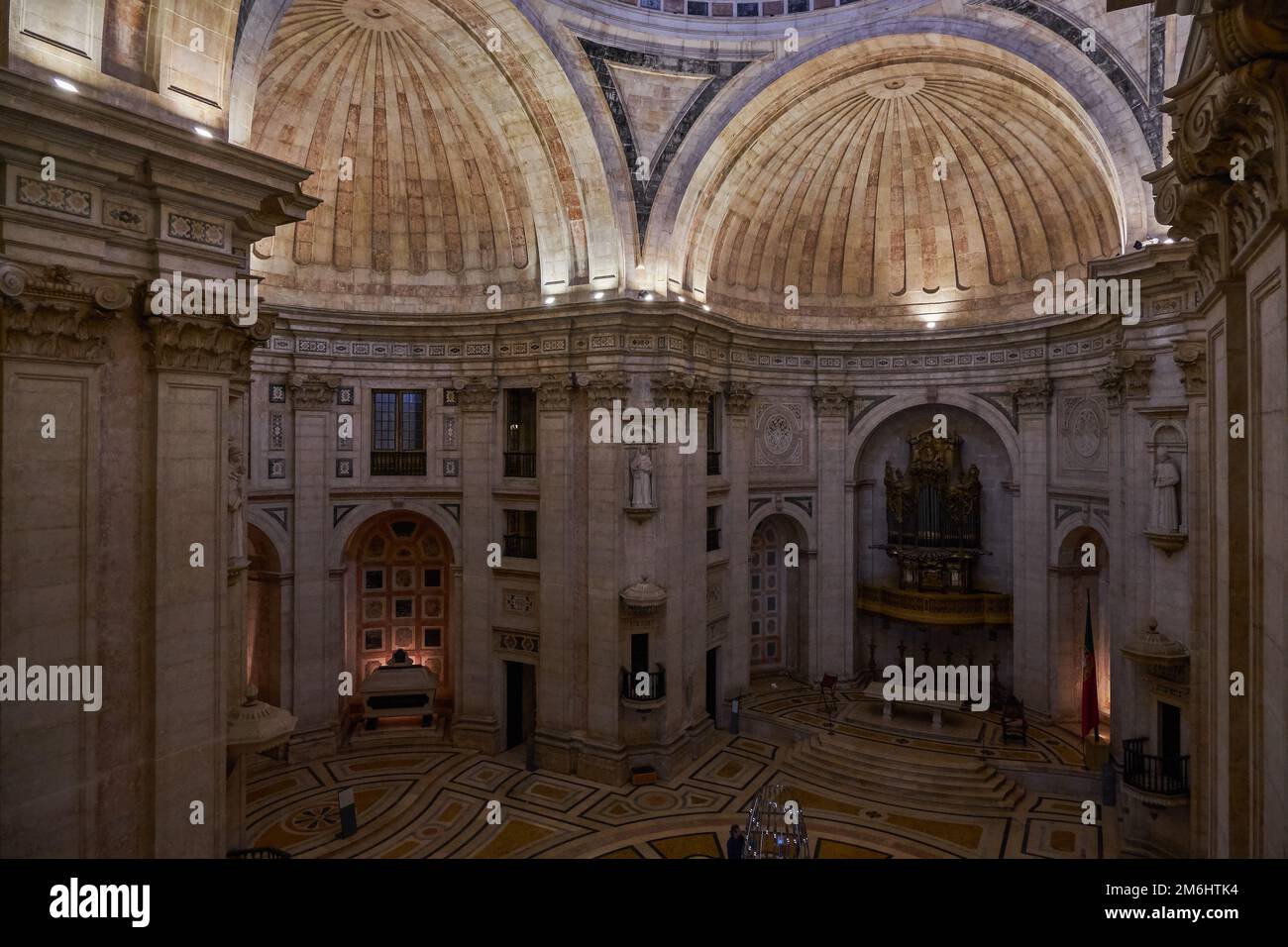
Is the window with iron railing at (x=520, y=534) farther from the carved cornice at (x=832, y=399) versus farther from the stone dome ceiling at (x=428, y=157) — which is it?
the carved cornice at (x=832, y=399)

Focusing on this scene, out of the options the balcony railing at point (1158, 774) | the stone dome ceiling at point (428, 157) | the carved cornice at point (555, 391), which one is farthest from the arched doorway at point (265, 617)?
the balcony railing at point (1158, 774)

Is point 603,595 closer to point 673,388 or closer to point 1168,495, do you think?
point 673,388

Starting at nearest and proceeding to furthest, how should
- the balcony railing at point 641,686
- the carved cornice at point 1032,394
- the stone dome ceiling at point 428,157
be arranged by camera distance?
the stone dome ceiling at point 428,157, the balcony railing at point 641,686, the carved cornice at point 1032,394

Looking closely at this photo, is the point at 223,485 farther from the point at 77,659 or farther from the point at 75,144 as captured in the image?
the point at 75,144

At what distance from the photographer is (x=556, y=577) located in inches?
763

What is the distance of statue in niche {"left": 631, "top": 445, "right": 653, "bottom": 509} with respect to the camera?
18.3 meters

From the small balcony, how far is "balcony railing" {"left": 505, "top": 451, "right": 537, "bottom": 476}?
1490 cm

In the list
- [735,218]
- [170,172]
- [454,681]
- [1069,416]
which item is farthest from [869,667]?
[170,172]

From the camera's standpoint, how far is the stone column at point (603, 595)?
18.5 meters

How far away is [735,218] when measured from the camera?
21516mm

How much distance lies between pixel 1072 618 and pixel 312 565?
820 inches

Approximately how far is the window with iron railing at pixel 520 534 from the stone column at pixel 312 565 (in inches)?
189

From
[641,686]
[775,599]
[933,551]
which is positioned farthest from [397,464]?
[933,551]

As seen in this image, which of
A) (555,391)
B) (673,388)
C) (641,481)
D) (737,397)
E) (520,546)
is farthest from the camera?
(737,397)
